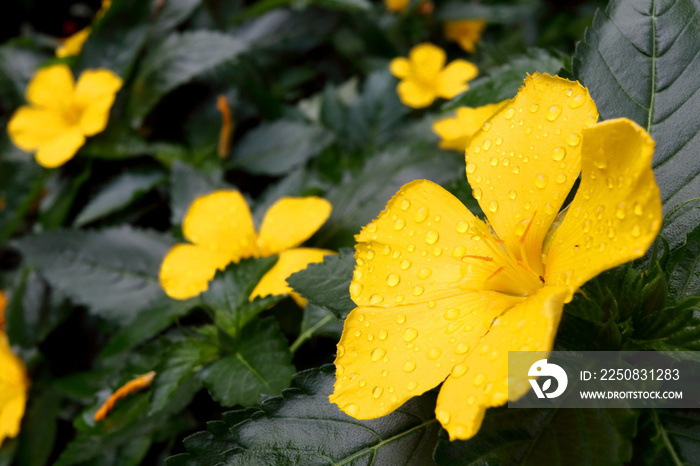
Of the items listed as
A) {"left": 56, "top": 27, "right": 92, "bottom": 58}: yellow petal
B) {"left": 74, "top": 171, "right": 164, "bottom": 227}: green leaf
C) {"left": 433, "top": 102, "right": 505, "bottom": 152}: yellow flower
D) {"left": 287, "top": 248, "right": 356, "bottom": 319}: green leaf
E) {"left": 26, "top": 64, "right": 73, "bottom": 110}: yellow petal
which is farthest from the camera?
{"left": 56, "top": 27, "right": 92, "bottom": 58}: yellow petal

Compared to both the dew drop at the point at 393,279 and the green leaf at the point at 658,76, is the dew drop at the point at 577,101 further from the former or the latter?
the dew drop at the point at 393,279

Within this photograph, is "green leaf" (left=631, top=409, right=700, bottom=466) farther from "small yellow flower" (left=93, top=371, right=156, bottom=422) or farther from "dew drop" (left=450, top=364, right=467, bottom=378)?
"small yellow flower" (left=93, top=371, right=156, bottom=422)

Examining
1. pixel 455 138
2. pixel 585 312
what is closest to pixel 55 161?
pixel 455 138

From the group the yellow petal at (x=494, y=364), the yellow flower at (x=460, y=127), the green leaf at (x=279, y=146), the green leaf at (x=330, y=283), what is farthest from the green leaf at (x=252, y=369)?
the green leaf at (x=279, y=146)

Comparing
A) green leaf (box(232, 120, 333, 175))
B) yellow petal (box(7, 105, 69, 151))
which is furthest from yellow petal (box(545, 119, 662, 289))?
yellow petal (box(7, 105, 69, 151))

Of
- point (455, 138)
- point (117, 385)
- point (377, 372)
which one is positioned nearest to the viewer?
point (377, 372)

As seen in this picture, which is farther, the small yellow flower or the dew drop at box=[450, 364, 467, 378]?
the small yellow flower

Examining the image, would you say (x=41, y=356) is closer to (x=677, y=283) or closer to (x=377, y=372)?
(x=377, y=372)
